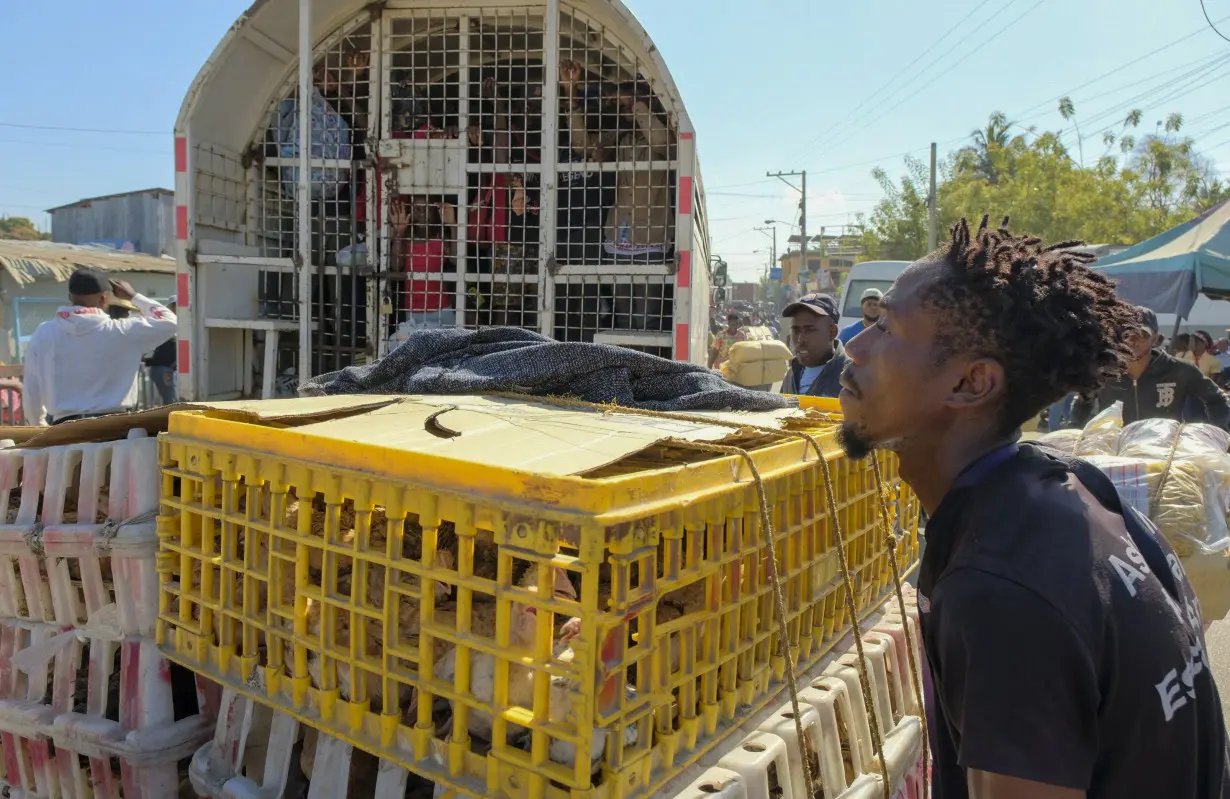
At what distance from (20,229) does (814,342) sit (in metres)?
37.4

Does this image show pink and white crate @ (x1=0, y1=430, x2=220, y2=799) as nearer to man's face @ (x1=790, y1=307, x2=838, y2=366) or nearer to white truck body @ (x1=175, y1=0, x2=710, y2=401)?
white truck body @ (x1=175, y1=0, x2=710, y2=401)

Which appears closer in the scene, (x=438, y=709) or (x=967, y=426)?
(x=967, y=426)

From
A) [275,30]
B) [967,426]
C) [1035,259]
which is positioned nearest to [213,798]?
[967,426]

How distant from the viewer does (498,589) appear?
1.39m

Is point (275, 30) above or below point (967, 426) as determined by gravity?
above

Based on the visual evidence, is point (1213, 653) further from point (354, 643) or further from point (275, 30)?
point (275, 30)

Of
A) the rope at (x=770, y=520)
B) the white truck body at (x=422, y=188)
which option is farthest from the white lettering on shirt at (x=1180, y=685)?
the white truck body at (x=422, y=188)

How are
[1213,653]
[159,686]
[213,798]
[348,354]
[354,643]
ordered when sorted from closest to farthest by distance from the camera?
[354,643] < [213,798] < [159,686] < [1213,653] < [348,354]

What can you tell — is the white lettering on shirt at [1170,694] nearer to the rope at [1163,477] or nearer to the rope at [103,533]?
the rope at [1163,477]

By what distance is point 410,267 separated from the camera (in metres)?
5.07

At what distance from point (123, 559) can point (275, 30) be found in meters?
3.79

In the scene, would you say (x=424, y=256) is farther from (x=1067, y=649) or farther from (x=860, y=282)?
(x=860, y=282)

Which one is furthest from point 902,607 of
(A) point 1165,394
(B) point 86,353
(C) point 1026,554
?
(B) point 86,353

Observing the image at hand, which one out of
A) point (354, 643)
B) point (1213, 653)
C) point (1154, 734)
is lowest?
point (1213, 653)
